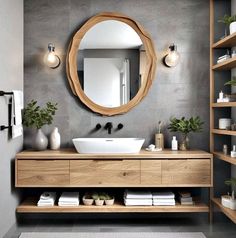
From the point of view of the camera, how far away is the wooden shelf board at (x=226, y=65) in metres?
3.39

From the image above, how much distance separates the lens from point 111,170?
3.60 meters

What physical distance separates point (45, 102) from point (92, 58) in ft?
2.43

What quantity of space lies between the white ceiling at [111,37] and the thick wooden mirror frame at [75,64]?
42mm

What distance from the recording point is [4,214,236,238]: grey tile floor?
12.1 ft

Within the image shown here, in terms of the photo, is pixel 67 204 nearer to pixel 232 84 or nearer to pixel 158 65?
pixel 158 65

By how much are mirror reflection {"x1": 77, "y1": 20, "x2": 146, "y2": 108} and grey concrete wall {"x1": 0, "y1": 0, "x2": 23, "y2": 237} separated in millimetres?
715

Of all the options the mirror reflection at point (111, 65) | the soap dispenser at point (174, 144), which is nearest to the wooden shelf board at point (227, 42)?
the mirror reflection at point (111, 65)

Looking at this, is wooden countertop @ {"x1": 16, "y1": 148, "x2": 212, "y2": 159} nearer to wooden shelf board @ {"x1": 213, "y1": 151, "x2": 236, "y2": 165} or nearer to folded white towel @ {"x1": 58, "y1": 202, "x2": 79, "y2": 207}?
wooden shelf board @ {"x1": 213, "y1": 151, "x2": 236, "y2": 165}

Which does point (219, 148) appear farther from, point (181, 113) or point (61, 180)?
point (61, 180)

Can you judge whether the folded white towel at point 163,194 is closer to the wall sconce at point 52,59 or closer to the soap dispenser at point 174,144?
the soap dispenser at point 174,144

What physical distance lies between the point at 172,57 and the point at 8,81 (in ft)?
5.94

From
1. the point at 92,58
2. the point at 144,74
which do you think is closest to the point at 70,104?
the point at 92,58

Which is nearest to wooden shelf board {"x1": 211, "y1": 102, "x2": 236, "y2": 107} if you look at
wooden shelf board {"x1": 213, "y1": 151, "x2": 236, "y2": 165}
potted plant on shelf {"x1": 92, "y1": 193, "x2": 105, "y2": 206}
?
wooden shelf board {"x1": 213, "y1": 151, "x2": 236, "y2": 165}

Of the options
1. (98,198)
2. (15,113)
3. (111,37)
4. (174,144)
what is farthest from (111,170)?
(111,37)
